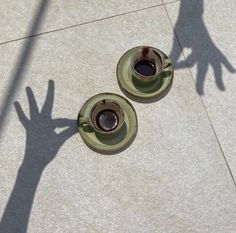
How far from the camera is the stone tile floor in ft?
12.8

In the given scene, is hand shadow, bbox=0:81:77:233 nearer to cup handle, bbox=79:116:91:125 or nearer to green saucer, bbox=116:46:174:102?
cup handle, bbox=79:116:91:125

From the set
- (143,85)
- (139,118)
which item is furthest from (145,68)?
(139,118)

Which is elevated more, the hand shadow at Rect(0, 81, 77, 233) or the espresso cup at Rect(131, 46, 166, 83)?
the espresso cup at Rect(131, 46, 166, 83)

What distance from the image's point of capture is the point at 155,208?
3.92 meters

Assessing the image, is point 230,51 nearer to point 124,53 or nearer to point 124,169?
point 124,53

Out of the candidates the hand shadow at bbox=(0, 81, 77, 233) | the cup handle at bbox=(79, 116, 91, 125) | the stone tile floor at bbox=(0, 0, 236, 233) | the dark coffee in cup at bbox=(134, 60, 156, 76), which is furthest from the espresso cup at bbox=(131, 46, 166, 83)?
the hand shadow at bbox=(0, 81, 77, 233)

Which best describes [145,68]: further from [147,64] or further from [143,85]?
[143,85]

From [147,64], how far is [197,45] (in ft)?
2.36

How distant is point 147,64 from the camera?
4.16m

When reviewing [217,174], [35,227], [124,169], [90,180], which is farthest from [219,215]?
[35,227]

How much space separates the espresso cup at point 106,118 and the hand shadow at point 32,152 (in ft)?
0.92

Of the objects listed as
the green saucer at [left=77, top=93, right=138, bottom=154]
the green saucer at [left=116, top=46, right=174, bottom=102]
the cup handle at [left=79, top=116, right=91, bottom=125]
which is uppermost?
the green saucer at [left=116, top=46, right=174, bottom=102]

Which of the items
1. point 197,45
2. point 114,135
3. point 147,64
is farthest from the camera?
point 197,45

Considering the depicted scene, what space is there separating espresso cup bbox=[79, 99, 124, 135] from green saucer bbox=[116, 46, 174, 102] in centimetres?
32
